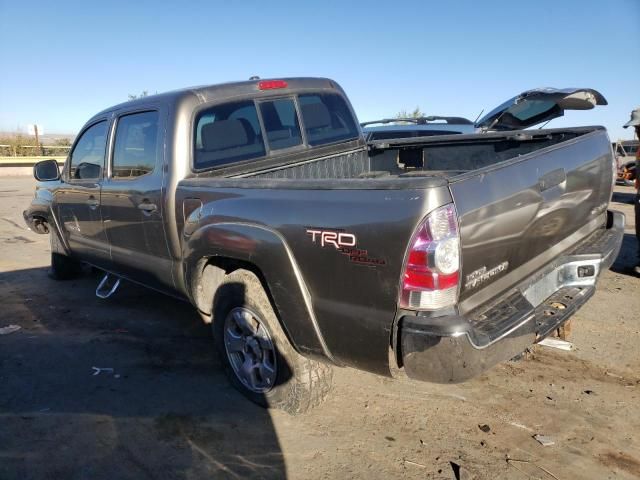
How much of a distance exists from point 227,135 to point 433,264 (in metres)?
2.13

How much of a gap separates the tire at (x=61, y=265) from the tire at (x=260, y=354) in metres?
3.48

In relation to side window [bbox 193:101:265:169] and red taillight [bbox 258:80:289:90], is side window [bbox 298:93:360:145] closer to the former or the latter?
red taillight [bbox 258:80:289:90]

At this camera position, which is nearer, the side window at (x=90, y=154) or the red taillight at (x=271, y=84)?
the red taillight at (x=271, y=84)

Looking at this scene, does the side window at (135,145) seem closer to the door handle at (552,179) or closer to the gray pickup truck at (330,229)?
the gray pickup truck at (330,229)

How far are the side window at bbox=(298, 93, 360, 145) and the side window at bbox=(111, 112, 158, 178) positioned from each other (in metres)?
1.25

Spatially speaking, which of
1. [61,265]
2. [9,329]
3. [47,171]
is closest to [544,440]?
[9,329]

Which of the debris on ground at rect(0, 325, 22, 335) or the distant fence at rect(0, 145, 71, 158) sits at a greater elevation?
the distant fence at rect(0, 145, 71, 158)

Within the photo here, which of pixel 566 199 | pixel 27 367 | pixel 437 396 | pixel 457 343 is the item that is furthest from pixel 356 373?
pixel 27 367

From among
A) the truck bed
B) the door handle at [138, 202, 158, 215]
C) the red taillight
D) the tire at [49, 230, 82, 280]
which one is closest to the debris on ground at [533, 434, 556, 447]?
the truck bed

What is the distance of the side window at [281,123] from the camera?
152 inches

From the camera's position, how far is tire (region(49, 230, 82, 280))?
19.0 feet

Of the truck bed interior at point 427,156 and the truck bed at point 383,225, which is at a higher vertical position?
the truck bed interior at point 427,156

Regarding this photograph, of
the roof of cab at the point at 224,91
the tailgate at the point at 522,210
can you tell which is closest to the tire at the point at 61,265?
the roof of cab at the point at 224,91

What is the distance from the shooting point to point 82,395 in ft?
11.0
